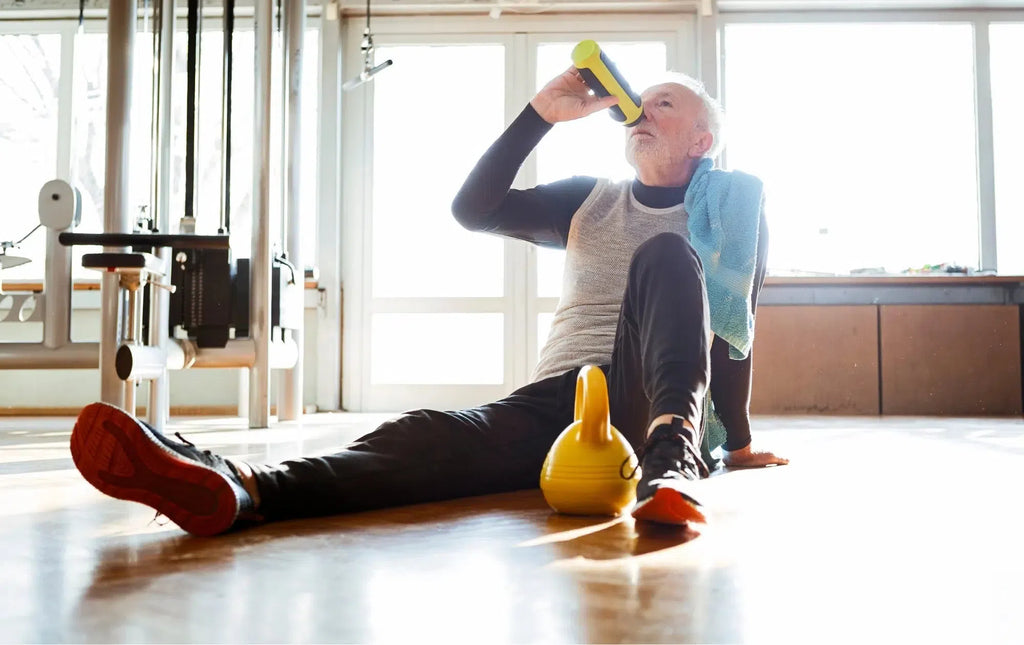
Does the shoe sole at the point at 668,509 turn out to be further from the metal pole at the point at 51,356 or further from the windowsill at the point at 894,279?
the windowsill at the point at 894,279

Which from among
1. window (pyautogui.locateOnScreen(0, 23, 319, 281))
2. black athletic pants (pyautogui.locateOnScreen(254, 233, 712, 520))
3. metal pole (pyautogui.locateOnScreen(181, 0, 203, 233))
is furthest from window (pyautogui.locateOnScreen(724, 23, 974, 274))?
black athletic pants (pyautogui.locateOnScreen(254, 233, 712, 520))

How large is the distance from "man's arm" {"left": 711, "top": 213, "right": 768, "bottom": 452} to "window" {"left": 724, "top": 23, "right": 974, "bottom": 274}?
2.89 meters

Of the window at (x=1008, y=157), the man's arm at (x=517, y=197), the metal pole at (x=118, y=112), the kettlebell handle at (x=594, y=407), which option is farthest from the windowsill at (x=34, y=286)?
the window at (x=1008, y=157)

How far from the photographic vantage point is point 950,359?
4.13m

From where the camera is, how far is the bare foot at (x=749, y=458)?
177 cm

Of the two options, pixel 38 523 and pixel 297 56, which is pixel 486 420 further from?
pixel 297 56

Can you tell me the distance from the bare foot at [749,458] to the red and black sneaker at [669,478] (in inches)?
27.7

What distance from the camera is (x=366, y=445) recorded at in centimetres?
115

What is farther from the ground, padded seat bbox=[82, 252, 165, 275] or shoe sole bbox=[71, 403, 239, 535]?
padded seat bbox=[82, 252, 165, 275]

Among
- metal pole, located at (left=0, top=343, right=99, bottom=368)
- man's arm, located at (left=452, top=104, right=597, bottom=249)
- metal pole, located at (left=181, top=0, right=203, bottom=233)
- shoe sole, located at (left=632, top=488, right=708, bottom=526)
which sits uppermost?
metal pole, located at (left=181, top=0, right=203, bottom=233)

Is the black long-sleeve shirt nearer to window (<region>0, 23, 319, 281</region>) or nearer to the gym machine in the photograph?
the gym machine

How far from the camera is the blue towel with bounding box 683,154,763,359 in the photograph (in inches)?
54.8

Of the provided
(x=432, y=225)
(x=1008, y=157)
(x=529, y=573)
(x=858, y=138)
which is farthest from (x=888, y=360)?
(x=529, y=573)

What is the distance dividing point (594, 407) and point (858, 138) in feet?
12.5
